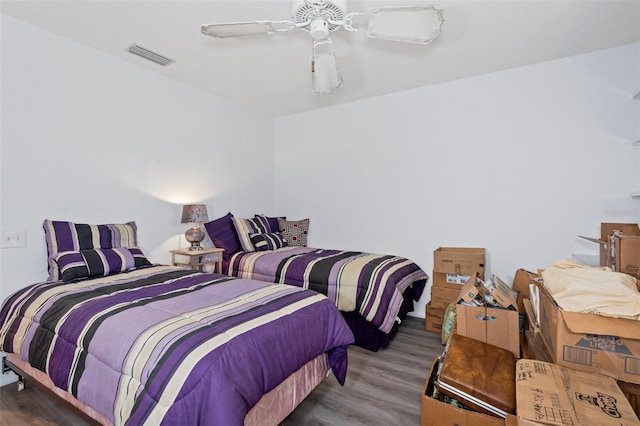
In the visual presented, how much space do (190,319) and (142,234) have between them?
195 cm

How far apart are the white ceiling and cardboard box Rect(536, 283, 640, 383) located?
2.00 m

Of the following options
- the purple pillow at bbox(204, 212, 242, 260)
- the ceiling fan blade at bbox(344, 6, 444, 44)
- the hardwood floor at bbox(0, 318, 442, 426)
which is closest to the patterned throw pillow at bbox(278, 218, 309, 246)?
the purple pillow at bbox(204, 212, 242, 260)

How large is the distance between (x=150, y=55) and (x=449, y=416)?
3464mm

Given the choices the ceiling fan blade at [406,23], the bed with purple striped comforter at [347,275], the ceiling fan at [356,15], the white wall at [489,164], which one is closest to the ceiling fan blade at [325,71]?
the ceiling fan at [356,15]

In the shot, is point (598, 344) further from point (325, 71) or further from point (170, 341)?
point (325, 71)

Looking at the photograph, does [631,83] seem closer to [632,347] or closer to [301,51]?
[632,347]


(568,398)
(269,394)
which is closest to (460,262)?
(568,398)

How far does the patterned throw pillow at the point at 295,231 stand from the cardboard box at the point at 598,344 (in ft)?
9.73

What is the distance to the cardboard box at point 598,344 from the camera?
55.4 inches

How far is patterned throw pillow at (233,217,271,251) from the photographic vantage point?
11.8ft

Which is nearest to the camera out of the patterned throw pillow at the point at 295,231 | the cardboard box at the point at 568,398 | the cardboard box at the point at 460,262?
the cardboard box at the point at 568,398

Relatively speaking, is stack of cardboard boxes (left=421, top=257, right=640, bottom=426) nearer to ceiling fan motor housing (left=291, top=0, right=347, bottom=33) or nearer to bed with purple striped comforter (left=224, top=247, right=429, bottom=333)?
bed with purple striped comforter (left=224, top=247, right=429, bottom=333)

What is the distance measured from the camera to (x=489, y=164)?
3.17m

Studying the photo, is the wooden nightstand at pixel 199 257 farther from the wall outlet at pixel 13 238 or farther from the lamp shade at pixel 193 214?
the wall outlet at pixel 13 238
